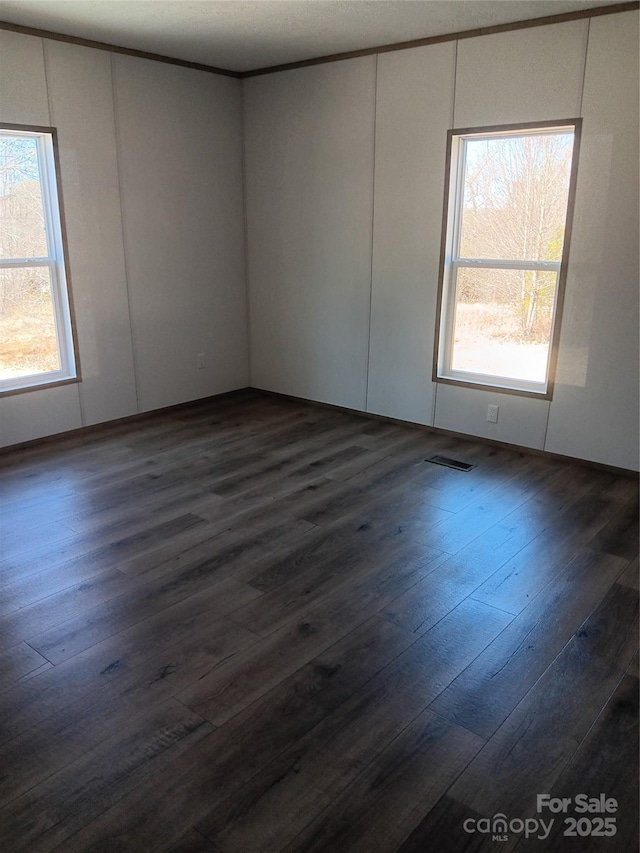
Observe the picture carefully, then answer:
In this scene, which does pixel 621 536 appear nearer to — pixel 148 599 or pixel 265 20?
pixel 148 599

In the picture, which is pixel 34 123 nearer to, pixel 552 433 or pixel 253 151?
pixel 253 151

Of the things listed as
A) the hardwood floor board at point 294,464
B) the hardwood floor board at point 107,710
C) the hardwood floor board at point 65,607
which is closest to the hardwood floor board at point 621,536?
the hardwood floor board at point 294,464

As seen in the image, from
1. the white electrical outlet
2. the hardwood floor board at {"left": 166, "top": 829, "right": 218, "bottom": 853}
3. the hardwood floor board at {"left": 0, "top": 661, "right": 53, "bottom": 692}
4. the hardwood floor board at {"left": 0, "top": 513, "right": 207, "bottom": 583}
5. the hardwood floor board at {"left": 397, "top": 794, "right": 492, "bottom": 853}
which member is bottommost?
the hardwood floor board at {"left": 397, "top": 794, "right": 492, "bottom": 853}

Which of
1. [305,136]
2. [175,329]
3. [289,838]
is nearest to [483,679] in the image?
[289,838]

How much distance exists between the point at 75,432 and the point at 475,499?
290 centimetres

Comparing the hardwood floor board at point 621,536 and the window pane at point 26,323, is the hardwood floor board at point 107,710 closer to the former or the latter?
the hardwood floor board at point 621,536

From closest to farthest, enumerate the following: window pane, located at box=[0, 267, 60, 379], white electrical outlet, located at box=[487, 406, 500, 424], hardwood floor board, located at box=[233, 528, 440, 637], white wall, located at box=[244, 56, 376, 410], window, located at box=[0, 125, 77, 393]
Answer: hardwood floor board, located at box=[233, 528, 440, 637], window, located at box=[0, 125, 77, 393], window pane, located at box=[0, 267, 60, 379], white electrical outlet, located at box=[487, 406, 500, 424], white wall, located at box=[244, 56, 376, 410]

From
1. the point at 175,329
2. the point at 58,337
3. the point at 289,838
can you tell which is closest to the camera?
the point at 289,838

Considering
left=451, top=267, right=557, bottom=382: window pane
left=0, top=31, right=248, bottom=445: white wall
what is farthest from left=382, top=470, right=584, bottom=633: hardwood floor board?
left=0, top=31, right=248, bottom=445: white wall

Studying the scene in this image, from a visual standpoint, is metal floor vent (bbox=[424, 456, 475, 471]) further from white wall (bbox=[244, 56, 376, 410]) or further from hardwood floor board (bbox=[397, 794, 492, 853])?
hardwood floor board (bbox=[397, 794, 492, 853])

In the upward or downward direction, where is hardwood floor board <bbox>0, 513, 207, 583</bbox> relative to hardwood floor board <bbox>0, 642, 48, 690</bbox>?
upward

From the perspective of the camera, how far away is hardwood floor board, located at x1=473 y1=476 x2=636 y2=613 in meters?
2.76

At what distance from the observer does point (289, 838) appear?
5.47ft

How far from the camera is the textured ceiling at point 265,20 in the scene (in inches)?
141
